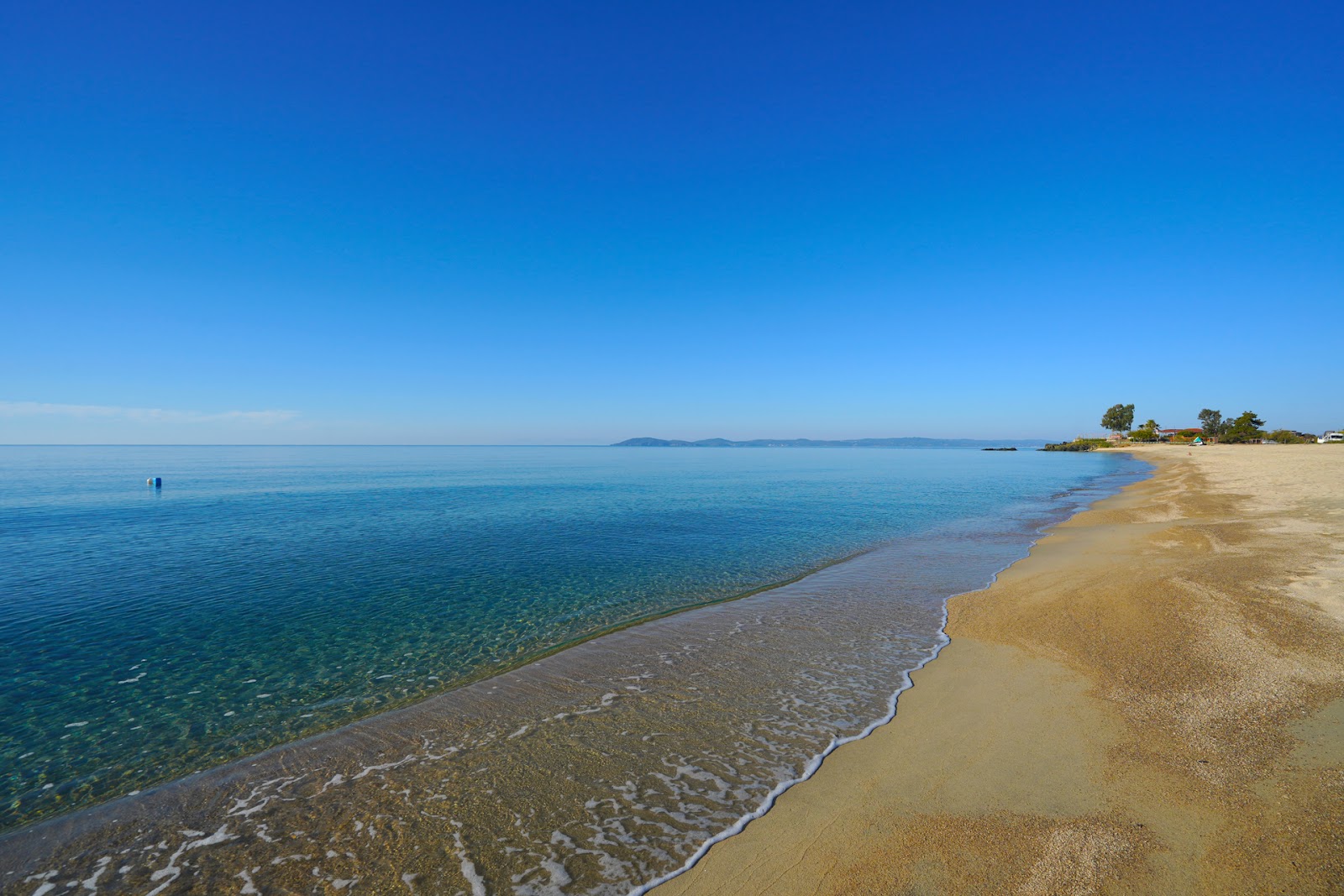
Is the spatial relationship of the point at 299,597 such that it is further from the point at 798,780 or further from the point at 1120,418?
the point at 1120,418

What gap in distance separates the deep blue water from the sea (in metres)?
0.09

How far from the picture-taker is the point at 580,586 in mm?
17281

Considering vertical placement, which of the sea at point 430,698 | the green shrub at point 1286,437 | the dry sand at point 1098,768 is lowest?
the sea at point 430,698

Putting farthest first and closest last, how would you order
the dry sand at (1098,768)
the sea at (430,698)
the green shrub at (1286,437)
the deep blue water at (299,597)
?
1. the green shrub at (1286,437)
2. the deep blue water at (299,597)
3. the sea at (430,698)
4. the dry sand at (1098,768)

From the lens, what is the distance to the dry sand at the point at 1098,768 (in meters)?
4.94

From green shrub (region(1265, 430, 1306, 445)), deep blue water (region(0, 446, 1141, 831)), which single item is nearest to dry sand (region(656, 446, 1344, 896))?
deep blue water (region(0, 446, 1141, 831))

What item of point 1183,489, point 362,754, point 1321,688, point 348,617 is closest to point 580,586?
point 348,617

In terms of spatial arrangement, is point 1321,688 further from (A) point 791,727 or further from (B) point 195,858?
(B) point 195,858

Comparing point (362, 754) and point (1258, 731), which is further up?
point (1258, 731)

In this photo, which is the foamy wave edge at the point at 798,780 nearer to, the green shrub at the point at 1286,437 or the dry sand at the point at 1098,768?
the dry sand at the point at 1098,768

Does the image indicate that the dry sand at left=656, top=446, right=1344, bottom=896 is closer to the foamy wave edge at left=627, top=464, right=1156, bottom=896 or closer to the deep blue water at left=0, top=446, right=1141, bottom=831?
the foamy wave edge at left=627, top=464, right=1156, bottom=896

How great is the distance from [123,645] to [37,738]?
4546mm

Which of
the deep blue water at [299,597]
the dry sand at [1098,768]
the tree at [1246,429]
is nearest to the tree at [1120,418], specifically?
the tree at [1246,429]

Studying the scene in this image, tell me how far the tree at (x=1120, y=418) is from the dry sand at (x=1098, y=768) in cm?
22371
